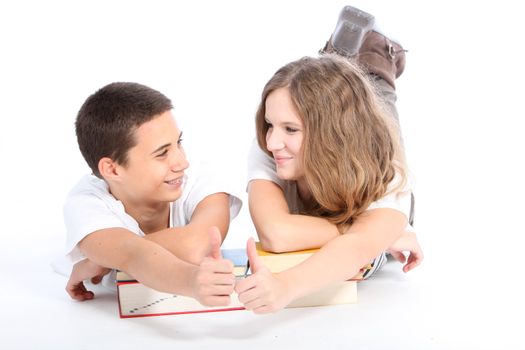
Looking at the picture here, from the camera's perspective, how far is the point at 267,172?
8.48 feet

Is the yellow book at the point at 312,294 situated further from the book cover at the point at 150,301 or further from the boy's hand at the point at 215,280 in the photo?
the boy's hand at the point at 215,280

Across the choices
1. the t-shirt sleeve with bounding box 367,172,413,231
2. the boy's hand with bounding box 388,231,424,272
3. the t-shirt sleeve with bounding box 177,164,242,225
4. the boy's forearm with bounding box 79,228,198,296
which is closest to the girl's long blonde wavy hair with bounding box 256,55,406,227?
the t-shirt sleeve with bounding box 367,172,413,231

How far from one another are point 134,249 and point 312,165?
23.2 inches

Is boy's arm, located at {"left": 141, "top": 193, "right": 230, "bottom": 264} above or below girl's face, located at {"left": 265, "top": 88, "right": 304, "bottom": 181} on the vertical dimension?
below

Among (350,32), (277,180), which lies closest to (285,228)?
(277,180)

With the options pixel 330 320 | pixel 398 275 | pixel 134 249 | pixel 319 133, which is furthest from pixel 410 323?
pixel 134 249

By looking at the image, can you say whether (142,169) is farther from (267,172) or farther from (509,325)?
(509,325)

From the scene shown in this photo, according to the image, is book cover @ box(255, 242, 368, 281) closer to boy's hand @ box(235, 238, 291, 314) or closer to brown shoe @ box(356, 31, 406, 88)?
boy's hand @ box(235, 238, 291, 314)

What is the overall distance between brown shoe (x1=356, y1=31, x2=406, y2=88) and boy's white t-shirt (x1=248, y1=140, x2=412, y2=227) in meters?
0.75

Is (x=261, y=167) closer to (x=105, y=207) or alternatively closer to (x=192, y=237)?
(x=192, y=237)

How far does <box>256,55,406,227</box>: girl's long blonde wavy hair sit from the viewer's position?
2.40 m

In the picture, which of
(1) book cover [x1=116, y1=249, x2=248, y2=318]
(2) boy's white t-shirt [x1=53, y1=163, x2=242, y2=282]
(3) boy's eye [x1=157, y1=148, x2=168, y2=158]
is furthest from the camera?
(3) boy's eye [x1=157, y1=148, x2=168, y2=158]

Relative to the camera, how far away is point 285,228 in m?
2.31

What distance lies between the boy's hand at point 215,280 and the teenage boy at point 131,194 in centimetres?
27
